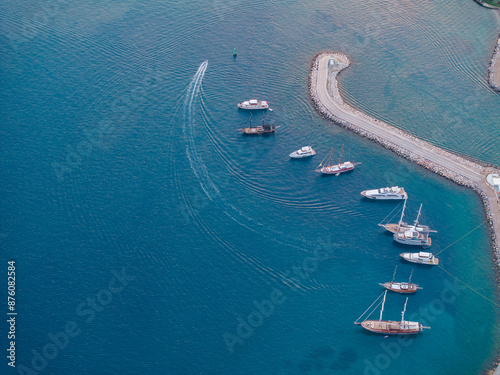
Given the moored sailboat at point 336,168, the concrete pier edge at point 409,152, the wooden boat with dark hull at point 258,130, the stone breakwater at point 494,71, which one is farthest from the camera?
the stone breakwater at point 494,71

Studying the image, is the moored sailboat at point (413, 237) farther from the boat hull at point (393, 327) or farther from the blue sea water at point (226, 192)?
the boat hull at point (393, 327)

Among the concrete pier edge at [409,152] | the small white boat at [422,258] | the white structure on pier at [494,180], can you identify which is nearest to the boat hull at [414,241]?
the small white boat at [422,258]

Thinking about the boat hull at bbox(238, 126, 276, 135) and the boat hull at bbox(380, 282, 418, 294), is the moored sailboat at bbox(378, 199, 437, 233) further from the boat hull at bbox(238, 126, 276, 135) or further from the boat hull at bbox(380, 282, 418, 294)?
the boat hull at bbox(238, 126, 276, 135)

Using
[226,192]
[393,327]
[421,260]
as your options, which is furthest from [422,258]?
[226,192]

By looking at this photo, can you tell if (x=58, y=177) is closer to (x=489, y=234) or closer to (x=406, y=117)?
(x=406, y=117)

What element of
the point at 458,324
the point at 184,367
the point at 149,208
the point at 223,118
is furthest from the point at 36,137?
the point at 458,324

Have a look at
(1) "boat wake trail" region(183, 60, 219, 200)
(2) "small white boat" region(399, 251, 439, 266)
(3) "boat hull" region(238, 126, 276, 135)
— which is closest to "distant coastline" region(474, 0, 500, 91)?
(2) "small white boat" region(399, 251, 439, 266)

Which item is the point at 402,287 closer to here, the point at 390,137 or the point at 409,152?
the point at 409,152
